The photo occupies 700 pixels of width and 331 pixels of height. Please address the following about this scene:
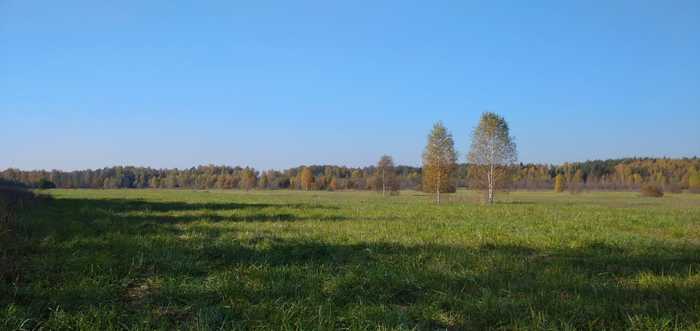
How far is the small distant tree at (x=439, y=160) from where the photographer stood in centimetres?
5259

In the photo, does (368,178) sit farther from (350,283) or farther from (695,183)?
(350,283)

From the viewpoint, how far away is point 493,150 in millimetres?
49875

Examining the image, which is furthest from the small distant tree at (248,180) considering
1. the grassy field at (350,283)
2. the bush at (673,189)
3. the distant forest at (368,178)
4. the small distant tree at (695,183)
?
the grassy field at (350,283)

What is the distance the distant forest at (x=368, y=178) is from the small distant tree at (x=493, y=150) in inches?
2711

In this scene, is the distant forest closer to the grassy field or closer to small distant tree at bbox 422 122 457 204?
small distant tree at bbox 422 122 457 204

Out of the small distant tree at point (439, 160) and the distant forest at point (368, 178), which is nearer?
the small distant tree at point (439, 160)

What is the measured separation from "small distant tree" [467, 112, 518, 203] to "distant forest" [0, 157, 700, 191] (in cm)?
6885

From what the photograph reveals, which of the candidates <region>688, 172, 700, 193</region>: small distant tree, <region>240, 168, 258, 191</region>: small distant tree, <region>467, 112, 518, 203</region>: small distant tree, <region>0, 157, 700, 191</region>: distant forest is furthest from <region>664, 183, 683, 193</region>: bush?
<region>240, 168, 258, 191</region>: small distant tree

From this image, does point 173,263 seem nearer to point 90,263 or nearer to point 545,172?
point 90,263

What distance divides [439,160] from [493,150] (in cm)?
632

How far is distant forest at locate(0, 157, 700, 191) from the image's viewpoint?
5310 inches

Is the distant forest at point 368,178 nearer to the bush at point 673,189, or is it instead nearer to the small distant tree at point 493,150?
the bush at point 673,189

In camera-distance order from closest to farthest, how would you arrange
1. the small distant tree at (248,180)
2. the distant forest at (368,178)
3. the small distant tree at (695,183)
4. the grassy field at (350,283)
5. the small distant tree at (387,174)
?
the grassy field at (350,283), the small distant tree at (387,174), the small distant tree at (695,183), the distant forest at (368,178), the small distant tree at (248,180)

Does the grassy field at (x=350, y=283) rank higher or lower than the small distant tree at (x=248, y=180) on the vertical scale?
lower
